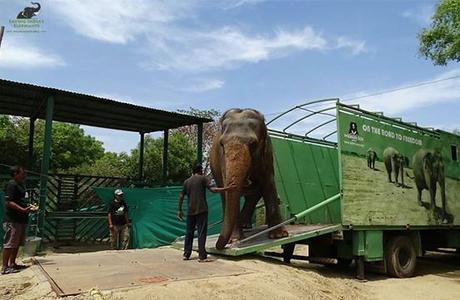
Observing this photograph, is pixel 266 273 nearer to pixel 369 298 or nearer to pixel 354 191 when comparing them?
pixel 369 298

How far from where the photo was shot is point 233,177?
816cm

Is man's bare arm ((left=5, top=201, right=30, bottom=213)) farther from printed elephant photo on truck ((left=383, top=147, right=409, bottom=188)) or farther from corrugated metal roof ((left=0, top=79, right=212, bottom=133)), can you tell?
printed elephant photo on truck ((left=383, top=147, right=409, bottom=188))

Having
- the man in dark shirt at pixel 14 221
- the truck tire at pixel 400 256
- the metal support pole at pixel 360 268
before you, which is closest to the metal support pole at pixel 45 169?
the man in dark shirt at pixel 14 221

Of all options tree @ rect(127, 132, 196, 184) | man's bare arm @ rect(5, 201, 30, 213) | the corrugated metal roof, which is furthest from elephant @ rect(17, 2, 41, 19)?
tree @ rect(127, 132, 196, 184)

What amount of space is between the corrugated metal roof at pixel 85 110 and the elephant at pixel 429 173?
28.4 feet

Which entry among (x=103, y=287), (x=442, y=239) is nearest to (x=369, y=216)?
(x=442, y=239)

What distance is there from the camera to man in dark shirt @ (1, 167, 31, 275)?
7422mm

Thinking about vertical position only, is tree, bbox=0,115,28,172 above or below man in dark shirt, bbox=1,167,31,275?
above

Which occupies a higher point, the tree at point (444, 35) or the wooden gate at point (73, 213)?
the tree at point (444, 35)

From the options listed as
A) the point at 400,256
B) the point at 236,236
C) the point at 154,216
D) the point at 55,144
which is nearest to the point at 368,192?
the point at 400,256

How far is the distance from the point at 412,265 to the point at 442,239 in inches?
98.7

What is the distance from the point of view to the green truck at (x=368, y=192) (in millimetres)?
9375

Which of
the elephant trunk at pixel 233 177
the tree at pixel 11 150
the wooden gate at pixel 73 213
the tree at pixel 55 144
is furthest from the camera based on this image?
the tree at pixel 55 144

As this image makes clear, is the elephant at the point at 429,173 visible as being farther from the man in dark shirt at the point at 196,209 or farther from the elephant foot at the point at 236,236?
the man in dark shirt at the point at 196,209
